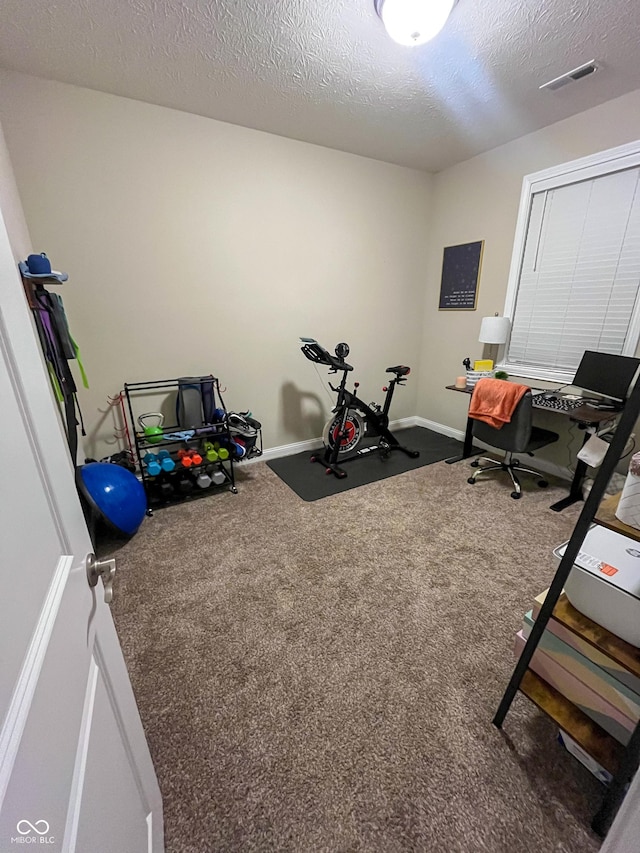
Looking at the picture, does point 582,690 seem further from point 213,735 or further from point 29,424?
point 29,424

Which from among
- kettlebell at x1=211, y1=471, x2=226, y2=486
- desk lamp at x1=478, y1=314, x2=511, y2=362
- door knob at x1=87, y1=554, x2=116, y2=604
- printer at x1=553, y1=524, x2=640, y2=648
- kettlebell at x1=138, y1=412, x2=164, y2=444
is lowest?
kettlebell at x1=211, y1=471, x2=226, y2=486

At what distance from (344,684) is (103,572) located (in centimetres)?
112

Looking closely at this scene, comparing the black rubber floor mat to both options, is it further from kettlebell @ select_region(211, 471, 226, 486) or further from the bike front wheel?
kettlebell @ select_region(211, 471, 226, 486)

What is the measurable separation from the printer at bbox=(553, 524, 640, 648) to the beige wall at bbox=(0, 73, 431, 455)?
2.75m

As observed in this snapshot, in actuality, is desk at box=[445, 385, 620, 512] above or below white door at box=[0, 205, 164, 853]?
below

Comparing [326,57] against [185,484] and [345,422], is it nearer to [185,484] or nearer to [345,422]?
[345,422]

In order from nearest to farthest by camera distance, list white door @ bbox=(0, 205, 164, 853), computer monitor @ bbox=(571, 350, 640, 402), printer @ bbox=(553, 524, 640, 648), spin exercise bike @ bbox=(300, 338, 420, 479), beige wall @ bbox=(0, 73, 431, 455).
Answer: white door @ bbox=(0, 205, 164, 853) → printer @ bbox=(553, 524, 640, 648) → beige wall @ bbox=(0, 73, 431, 455) → computer monitor @ bbox=(571, 350, 640, 402) → spin exercise bike @ bbox=(300, 338, 420, 479)

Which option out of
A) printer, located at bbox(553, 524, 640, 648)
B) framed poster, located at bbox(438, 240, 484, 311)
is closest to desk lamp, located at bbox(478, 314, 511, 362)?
framed poster, located at bbox(438, 240, 484, 311)

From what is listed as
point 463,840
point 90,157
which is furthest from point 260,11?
point 463,840

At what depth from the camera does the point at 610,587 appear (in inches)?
37.9

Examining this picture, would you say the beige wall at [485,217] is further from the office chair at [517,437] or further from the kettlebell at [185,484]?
the kettlebell at [185,484]

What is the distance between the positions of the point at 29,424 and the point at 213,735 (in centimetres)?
130

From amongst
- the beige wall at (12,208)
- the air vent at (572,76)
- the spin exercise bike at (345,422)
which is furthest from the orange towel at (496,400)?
the beige wall at (12,208)

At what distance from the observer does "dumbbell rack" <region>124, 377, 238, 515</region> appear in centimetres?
264
